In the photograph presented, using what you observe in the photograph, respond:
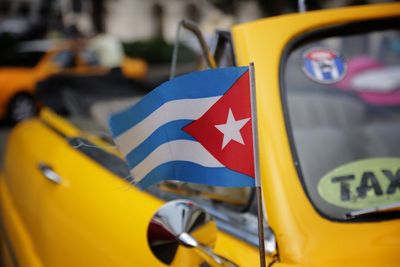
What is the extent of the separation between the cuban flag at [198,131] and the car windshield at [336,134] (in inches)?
16.7

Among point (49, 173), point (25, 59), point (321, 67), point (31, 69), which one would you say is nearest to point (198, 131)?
point (321, 67)

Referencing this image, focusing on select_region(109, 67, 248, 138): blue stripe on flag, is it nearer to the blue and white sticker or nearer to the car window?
the blue and white sticker

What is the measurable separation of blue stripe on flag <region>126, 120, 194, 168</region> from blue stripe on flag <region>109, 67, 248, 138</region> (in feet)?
0.19

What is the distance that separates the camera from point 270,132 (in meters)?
1.76

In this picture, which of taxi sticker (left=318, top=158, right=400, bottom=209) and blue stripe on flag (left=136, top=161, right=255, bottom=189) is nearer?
blue stripe on flag (left=136, top=161, right=255, bottom=189)

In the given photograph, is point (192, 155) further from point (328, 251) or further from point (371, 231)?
point (371, 231)

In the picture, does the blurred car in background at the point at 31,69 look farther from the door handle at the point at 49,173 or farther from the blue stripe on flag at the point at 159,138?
the blue stripe on flag at the point at 159,138

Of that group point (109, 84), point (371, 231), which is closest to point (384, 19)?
point (371, 231)

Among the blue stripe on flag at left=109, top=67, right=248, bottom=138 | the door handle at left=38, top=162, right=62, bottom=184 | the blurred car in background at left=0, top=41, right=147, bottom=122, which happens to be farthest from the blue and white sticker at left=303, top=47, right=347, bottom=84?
the blurred car in background at left=0, top=41, right=147, bottom=122

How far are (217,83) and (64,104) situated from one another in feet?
9.23

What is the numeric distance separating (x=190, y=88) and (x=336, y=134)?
3.56 feet

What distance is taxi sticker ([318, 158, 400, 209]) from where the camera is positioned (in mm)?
1831

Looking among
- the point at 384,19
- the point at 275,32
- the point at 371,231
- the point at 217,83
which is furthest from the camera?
the point at 384,19

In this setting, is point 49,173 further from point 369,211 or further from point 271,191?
point 369,211
